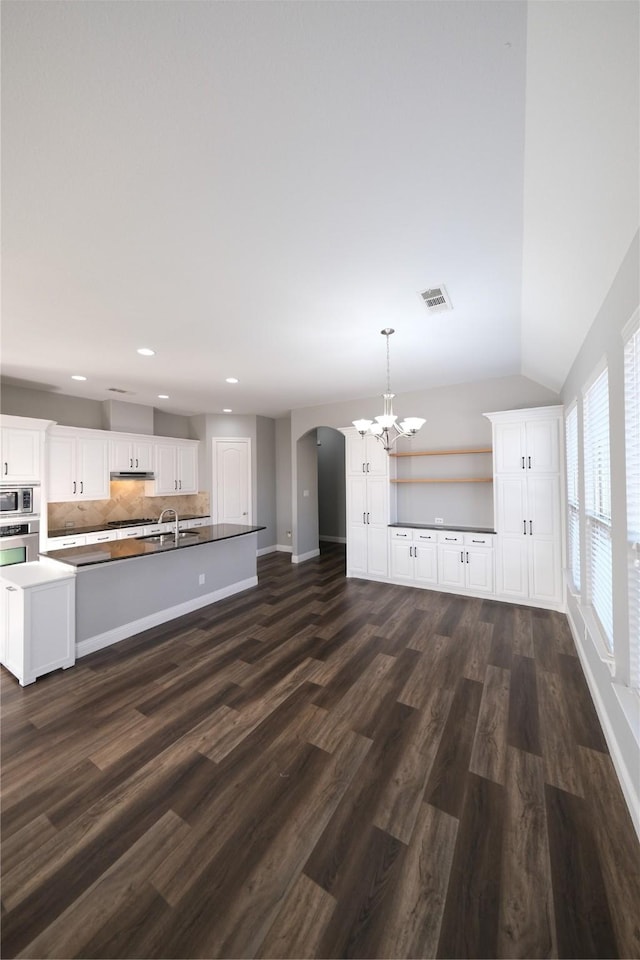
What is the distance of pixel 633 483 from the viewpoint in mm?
1666

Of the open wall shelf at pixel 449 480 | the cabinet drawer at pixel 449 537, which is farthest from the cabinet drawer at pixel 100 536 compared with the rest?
the cabinet drawer at pixel 449 537

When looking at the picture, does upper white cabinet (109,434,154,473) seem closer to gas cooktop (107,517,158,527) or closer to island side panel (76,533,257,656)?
gas cooktop (107,517,158,527)

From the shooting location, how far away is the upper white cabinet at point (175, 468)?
6.32m

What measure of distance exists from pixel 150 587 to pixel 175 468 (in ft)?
10.7

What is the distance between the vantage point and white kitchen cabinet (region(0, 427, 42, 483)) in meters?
4.23

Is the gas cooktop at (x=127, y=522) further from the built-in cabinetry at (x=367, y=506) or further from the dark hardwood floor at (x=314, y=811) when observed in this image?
the built-in cabinetry at (x=367, y=506)

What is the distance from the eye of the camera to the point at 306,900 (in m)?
1.29

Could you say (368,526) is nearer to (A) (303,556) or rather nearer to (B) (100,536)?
(A) (303,556)

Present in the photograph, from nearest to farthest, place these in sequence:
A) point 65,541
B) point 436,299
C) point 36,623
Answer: point 436,299 < point 36,623 < point 65,541

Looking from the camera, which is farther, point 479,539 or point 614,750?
point 479,539

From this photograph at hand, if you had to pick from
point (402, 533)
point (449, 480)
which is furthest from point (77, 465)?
point (449, 480)

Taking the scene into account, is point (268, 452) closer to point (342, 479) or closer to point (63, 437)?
point (342, 479)

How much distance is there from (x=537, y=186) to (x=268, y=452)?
6528 millimetres

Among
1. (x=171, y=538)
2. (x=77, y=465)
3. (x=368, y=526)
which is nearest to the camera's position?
(x=171, y=538)
